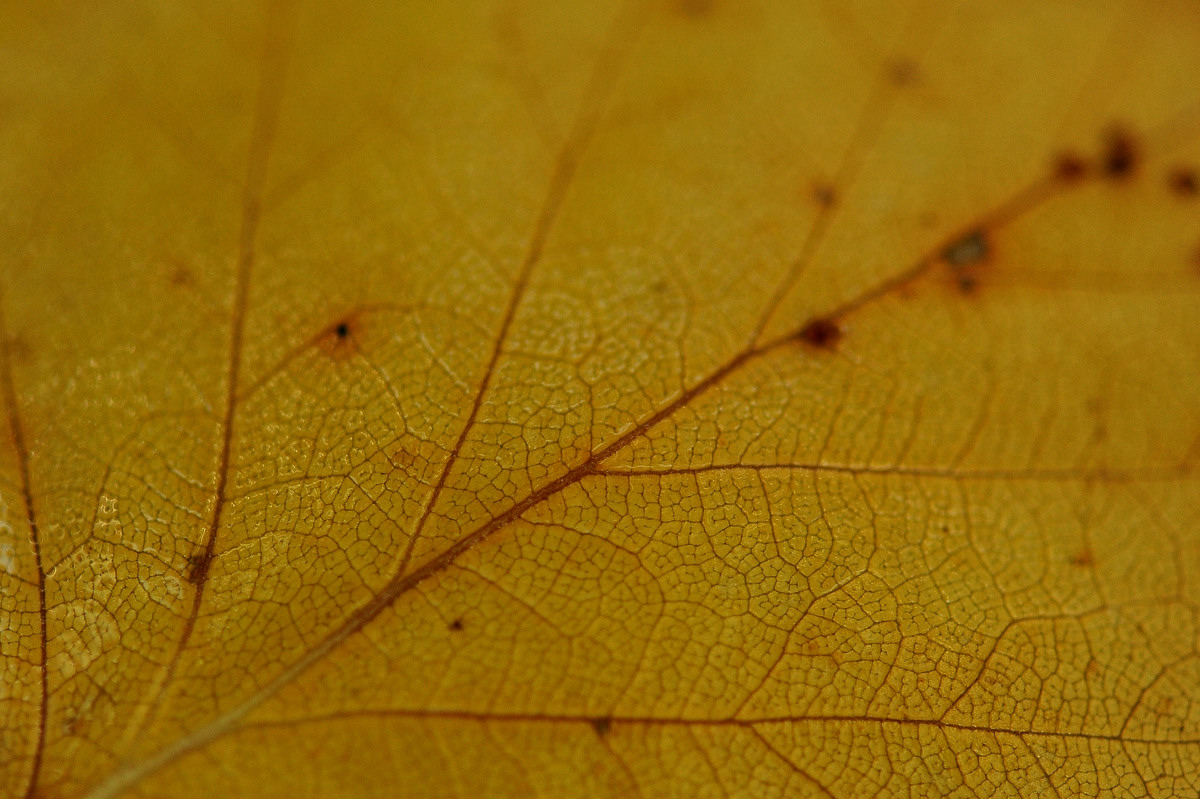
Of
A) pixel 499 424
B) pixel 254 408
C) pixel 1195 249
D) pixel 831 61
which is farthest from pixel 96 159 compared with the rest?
pixel 1195 249

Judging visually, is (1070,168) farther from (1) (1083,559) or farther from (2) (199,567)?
A: (2) (199,567)

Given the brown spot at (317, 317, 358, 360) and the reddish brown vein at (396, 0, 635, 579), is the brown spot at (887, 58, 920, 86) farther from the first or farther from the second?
the brown spot at (317, 317, 358, 360)

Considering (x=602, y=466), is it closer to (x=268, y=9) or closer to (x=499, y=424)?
(x=499, y=424)

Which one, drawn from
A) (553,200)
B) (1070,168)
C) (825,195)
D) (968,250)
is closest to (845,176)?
(825,195)

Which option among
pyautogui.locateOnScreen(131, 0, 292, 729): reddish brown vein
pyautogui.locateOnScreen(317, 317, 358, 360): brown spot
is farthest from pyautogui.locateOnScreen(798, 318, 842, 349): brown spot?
pyautogui.locateOnScreen(131, 0, 292, 729): reddish brown vein

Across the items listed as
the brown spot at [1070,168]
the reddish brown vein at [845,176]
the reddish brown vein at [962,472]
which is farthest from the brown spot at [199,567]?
the brown spot at [1070,168]

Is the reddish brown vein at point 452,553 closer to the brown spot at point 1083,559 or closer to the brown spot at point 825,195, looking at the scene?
the brown spot at point 825,195
